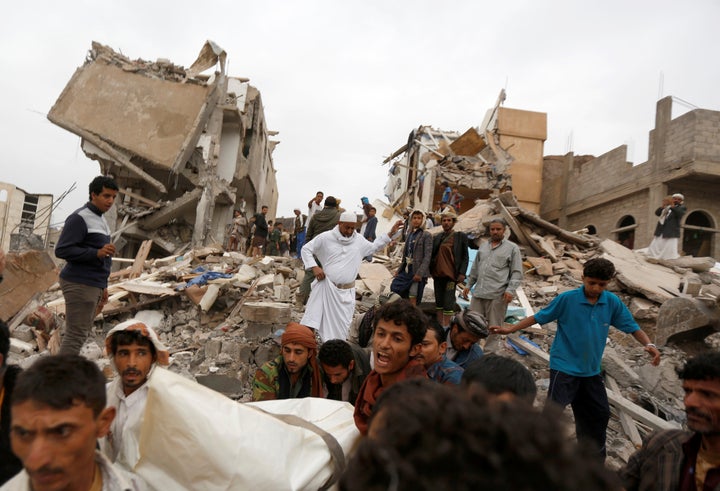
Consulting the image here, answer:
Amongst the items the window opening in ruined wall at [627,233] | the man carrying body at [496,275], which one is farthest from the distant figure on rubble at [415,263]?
the window opening in ruined wall at [627,233]

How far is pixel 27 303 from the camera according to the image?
19.3 ft

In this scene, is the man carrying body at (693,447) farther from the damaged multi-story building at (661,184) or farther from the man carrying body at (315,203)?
the damaged multi-story building at (661,184)

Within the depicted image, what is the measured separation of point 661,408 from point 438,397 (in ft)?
16.3

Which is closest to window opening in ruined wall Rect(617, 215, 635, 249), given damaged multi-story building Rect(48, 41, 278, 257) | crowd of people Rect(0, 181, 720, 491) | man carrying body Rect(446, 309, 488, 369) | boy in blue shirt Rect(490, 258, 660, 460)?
crowd of people Rect(0, 181, 720, 491)

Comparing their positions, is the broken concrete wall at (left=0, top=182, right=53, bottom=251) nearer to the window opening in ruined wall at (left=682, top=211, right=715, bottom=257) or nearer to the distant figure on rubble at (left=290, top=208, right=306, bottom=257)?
the distant figure on rubble at (left=290, top=208, right=306, bottom=257)

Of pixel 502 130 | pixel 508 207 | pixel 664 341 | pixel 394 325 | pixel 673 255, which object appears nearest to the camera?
pixel 394 325

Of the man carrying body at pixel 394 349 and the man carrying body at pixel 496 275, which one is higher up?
the man carrying body at pixel 496 275

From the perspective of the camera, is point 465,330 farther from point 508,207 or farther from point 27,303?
point 508,207

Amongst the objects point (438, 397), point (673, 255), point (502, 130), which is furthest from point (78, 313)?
point (502, 130)

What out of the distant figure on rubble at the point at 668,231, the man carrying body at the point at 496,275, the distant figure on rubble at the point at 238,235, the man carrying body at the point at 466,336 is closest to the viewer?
the man carrying body at the point at 466,336

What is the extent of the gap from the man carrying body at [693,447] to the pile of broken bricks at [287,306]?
2.31 m

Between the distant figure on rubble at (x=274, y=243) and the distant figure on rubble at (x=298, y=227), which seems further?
the distant figure on rubble at (x=274, y=243)

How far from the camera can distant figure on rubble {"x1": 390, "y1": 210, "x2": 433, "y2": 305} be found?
5.57 metres

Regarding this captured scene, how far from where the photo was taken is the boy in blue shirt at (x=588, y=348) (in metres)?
3.23
